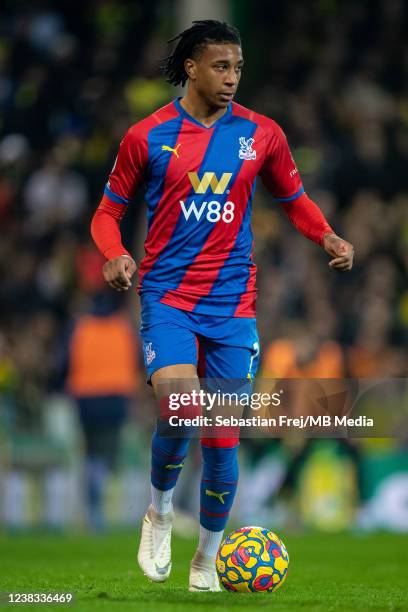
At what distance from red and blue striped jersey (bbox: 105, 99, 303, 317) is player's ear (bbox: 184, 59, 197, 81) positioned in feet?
0.57

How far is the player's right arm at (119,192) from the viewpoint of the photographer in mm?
6434

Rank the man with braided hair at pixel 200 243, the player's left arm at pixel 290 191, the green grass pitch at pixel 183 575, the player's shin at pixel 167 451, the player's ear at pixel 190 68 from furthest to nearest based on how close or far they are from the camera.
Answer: the player's left arm at pixel 290 191
the player's ear at pixel 190 68
the man with braided hair at pixel 200 243
the player's shin at pixel 167 451
the green grass pitch at pixel 183 575

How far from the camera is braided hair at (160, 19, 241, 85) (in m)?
6.46

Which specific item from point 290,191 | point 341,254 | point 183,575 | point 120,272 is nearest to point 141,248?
point 183,575

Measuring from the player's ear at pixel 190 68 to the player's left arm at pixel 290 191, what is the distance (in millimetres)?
476

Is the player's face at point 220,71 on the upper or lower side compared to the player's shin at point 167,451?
upper

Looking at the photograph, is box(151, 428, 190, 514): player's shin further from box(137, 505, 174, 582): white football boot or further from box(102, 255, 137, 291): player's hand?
box(102, 255, 137, 291): player's hand

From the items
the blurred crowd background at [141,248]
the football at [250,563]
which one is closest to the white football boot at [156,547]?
the football at [250,563]

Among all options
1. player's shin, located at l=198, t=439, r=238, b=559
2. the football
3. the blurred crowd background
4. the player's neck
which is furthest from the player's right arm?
the blurred crowd background

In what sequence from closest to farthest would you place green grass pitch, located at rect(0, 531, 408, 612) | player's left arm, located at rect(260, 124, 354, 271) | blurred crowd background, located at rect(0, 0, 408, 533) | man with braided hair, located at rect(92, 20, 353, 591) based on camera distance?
green grass pitch, located at rect(0, 531, 408, 612)
man with braided hair, located at rect(92, 20, 353, 591)
player's left arm, located at rect(260, 124, 354, 271)
blurred crowd background, located at rect(0, 0, 408, 533)

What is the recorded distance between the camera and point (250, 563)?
642cm

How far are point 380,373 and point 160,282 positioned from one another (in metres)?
7.00

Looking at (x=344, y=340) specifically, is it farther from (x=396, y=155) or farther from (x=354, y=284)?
(x=396, y=155)

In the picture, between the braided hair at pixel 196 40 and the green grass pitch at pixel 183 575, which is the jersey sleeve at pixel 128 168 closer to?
the braided hair at pixel 196 40
